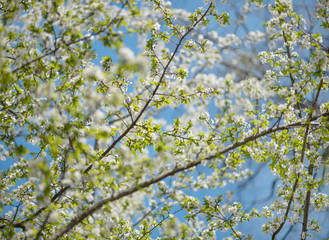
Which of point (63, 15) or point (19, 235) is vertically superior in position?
point (63, 15)

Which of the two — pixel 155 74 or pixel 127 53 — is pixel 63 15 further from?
pixel 155 74

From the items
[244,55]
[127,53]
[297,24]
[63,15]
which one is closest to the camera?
[127,53]

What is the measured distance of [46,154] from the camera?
4008 millimetres

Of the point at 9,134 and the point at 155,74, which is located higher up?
the point at 155,74

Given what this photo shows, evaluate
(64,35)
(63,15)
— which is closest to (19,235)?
(64,35)

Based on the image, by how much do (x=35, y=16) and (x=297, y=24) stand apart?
9.99 ft

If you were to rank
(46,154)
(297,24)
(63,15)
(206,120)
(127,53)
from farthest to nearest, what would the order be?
(46,154) → (206,120) → (297,24) → (63,15) → (127,53)

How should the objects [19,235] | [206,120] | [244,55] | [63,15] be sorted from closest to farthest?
[63,15] → [19,235] → [206,120] → [244,55]

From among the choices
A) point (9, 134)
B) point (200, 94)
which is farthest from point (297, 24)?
point (9, 134)

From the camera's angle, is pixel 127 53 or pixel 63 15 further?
pixel 63 15

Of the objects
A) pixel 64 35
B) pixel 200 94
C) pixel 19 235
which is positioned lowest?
pixel 19 235

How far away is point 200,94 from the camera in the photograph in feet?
12.0

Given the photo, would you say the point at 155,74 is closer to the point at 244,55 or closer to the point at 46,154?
the point at 46,154

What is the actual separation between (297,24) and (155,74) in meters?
1.95
